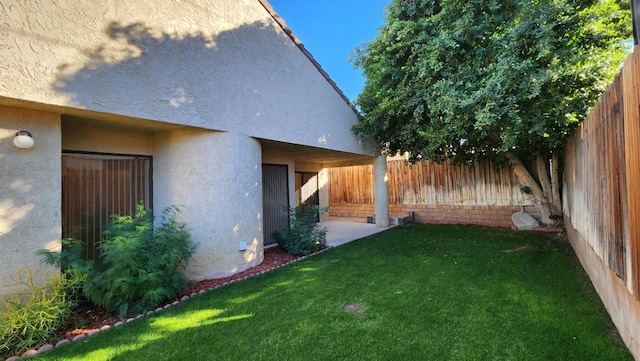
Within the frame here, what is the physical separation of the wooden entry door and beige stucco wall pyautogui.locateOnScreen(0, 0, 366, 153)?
2.28 metres

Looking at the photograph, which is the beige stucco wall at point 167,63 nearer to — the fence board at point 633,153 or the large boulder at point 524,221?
the fence board at point 633,153

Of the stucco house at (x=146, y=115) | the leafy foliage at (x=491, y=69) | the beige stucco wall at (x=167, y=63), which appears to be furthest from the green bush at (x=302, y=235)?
the leafy foliage at (x=491, y=69)

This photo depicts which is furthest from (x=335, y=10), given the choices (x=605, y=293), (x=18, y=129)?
(x=605, y=293)

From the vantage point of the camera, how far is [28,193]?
4309 mm

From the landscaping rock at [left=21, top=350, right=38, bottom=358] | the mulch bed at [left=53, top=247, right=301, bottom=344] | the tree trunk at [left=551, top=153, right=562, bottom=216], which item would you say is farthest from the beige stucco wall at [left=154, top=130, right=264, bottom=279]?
the tree trunk at [left=551, top=153, right=562, bottom=216]

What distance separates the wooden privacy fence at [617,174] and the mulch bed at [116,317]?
618cm

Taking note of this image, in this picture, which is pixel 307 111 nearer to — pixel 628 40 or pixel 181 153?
pixel 181 153

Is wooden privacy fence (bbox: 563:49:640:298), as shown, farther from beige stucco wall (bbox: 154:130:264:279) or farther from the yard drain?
beige stucco wall (bbox: 154:130:264:279)

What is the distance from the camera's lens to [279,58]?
776cm

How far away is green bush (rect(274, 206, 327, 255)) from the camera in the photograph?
27.8 ft

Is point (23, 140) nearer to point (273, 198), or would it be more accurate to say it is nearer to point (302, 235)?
point (302, 235)

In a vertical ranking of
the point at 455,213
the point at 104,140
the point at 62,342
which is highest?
the point at 104,140

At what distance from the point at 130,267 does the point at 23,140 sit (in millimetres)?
2427

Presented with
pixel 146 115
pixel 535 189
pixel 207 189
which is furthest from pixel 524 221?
pixel 146 115
